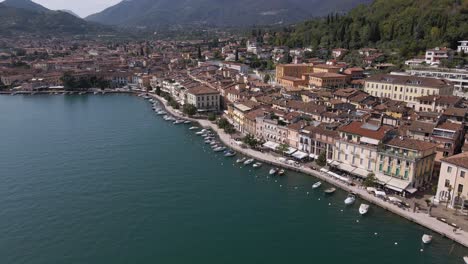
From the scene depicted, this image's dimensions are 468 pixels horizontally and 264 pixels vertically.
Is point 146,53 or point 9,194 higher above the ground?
point 146,53

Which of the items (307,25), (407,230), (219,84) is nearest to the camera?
(407,230)

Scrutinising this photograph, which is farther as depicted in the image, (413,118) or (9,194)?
(413,118)

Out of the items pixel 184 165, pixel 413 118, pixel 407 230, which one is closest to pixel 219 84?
pixel 184 165

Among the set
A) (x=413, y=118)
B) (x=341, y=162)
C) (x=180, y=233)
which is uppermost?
(x=413, y=118)

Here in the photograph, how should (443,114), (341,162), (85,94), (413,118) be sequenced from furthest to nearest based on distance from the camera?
(85,94), (413,118), (443,114), (341,162)

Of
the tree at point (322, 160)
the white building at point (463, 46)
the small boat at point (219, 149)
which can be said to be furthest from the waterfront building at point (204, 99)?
the white building at point (463, 46)

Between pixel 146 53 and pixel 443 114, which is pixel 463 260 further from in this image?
pixel 146 53

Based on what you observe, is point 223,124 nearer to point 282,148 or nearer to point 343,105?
point 282,148

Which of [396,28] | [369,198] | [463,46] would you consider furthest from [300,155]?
[396,28]
